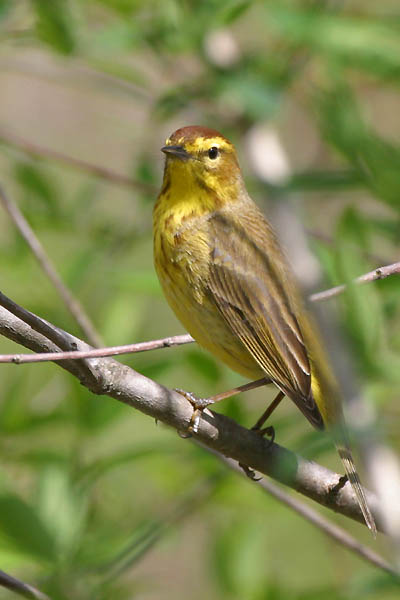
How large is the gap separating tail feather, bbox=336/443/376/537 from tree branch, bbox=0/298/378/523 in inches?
1.1

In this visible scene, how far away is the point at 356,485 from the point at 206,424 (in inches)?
27.7

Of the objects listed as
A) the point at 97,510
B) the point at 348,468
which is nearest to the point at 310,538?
the point at 97,510

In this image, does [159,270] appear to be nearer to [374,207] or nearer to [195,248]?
[195,248]

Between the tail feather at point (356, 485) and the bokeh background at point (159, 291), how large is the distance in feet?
0.66

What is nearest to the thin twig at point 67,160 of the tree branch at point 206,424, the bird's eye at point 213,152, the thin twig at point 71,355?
the bird's eye at point 213,152

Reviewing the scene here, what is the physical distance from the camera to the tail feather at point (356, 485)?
136 inches

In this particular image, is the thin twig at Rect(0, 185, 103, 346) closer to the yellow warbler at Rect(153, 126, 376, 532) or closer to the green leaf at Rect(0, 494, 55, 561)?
the yellow warbler at Rect(153, 126, 376, 532)

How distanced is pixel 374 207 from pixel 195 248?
4.21 metres

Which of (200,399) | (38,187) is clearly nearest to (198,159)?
(38,187)

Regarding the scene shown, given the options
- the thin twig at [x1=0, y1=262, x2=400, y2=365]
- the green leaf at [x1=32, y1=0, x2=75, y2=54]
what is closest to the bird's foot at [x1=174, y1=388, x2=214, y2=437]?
the thin twig at [x1=0, y1=262, x2=400, y2=365]

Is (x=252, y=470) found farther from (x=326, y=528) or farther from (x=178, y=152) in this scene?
(x=178, y=152)

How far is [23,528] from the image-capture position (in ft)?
11.3

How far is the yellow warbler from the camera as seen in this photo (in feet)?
13.6

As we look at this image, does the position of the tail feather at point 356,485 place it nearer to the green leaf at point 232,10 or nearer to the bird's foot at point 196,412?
the bird's foot at point 196,412
